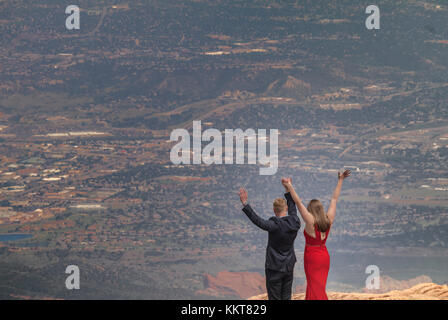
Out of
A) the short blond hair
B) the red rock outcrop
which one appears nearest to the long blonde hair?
the short blond hair

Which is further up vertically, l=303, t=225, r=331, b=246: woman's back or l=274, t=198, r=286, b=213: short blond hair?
l=274, t=198, r=286, b=213: short blond hair

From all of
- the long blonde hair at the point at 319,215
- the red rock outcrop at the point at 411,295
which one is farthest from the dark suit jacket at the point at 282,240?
the red rock outcrop at the point at 411,295

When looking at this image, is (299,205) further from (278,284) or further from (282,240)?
(278,284)

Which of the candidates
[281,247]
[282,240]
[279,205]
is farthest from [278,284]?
[279,205]

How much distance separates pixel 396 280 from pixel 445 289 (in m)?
33.5

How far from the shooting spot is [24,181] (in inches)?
1811

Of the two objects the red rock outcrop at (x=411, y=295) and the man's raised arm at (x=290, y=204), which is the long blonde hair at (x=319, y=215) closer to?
the man's raised arm at (x=290, y=204)

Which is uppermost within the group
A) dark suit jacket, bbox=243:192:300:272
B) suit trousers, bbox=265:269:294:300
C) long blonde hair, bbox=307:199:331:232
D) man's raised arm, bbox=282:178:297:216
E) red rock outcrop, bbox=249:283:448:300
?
man's raised arm, bbox=282:178:297:216

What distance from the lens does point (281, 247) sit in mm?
8836

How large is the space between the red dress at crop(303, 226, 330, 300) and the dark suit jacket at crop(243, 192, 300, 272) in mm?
263

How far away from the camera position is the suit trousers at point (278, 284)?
887 centimetres

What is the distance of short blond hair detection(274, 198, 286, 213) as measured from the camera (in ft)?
27.6

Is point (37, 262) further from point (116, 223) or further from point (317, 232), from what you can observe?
point (317, 232)

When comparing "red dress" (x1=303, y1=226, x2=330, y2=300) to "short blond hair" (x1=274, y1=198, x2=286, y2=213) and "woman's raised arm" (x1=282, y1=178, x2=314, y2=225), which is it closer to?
"woman's raised arm" (x1=282, y1=178, x2=314, y2=225)
